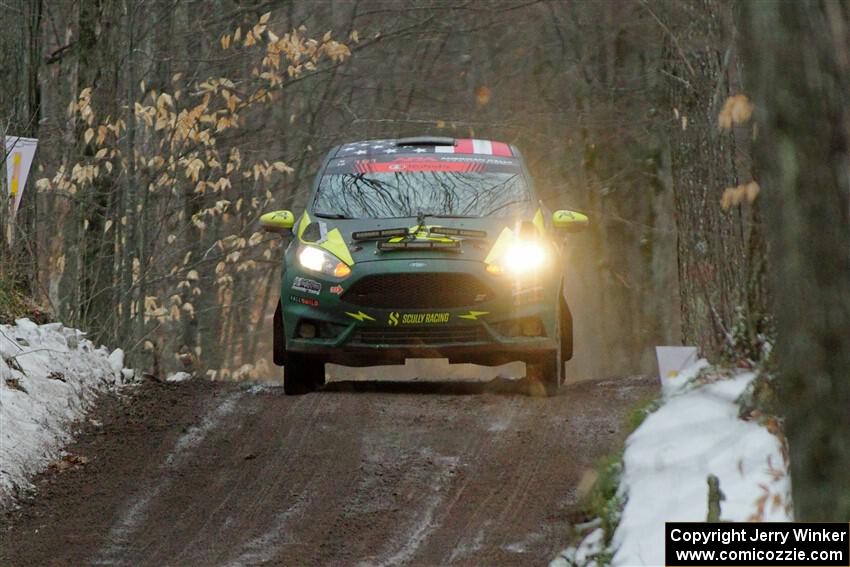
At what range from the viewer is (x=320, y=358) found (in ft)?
38.4

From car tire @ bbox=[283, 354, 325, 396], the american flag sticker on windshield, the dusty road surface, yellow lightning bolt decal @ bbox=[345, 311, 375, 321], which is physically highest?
the american flag sticker on windshield

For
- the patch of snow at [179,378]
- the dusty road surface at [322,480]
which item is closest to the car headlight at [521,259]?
the dusty road surface at [322,480]

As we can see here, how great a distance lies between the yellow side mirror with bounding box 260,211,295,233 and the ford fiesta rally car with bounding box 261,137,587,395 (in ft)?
0.04

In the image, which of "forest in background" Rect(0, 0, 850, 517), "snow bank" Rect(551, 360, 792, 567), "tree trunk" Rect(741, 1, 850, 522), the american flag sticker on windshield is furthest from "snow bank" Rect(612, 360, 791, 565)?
the american flag sticker on windshield

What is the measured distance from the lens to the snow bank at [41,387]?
9.73 m

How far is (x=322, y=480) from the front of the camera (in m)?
9.04

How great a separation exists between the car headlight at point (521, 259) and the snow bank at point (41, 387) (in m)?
3.41

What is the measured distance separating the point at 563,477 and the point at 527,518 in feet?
2.92

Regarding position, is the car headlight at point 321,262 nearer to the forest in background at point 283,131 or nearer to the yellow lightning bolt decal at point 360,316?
the yellow lightning bolt decal at point 360,316

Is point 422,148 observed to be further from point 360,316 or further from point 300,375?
point 300,375

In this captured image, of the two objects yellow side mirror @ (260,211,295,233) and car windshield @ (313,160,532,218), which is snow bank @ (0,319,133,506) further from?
car windshield @ (313,160,532,218)

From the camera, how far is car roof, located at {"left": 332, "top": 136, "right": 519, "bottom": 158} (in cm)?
1276

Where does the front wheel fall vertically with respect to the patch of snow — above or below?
above

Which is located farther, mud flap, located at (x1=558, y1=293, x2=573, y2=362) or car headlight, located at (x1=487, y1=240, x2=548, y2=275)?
mud flap, located at (x1=558, y1=293, x2=573, y2=362)
